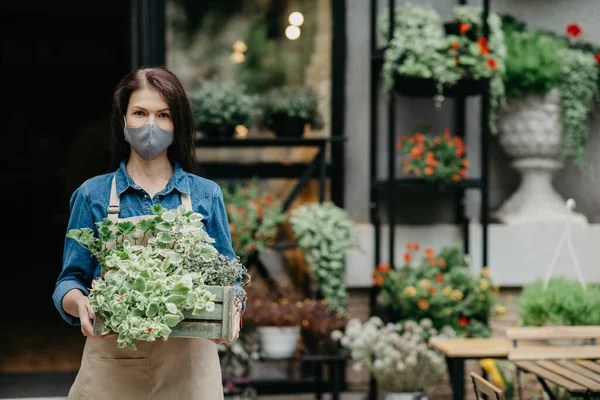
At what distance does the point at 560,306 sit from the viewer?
199 inches

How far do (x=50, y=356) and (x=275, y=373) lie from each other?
1.99 metres

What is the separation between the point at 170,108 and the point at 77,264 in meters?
0.53

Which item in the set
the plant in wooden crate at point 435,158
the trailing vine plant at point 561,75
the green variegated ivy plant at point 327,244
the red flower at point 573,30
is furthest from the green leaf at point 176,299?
the red flower at point 573,30

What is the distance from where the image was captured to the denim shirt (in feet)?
8.50

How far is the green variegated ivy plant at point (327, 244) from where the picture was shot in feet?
19.5

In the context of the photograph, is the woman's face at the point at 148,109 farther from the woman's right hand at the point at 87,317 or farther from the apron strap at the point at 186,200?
the woman's right hand at the point at 87,317

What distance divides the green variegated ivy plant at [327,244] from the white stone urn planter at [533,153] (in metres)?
1.37

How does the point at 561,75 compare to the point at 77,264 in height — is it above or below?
above

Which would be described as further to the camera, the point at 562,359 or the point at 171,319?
the point at 562,359

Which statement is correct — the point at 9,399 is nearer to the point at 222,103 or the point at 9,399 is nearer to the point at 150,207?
the point at 222,103

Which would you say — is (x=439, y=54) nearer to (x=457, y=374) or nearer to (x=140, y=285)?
(x=457, y=374)

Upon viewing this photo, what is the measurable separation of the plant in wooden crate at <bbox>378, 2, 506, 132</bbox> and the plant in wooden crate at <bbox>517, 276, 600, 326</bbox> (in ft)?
5.17

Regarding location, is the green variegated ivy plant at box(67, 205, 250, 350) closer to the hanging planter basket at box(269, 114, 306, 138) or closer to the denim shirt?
the denim shirt

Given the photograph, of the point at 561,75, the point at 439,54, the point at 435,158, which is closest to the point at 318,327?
the point at 435,158
